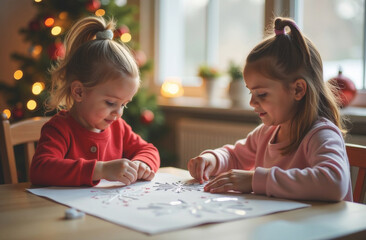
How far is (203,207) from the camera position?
2.95ft

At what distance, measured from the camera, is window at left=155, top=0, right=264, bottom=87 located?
113 inches

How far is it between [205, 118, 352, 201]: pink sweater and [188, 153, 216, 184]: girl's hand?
0.05 m

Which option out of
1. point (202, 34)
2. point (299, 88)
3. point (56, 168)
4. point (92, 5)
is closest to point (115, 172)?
point (56, 168)

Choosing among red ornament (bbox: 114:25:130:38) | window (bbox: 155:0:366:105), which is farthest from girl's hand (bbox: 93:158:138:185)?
red ornament (bbox: 114:25:130:38)

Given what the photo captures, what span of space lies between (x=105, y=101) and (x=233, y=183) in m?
0.45

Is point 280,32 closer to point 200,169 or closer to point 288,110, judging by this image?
point 288,110

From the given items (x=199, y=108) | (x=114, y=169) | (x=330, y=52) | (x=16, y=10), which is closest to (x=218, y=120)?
(x=199, y=108)

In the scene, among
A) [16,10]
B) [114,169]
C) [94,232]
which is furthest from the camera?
[16,10]

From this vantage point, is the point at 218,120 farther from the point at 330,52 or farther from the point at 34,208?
the point at 34,208

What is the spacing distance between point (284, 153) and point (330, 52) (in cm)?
133

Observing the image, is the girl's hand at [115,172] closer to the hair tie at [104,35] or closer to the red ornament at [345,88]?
the hair tie at [104,35]

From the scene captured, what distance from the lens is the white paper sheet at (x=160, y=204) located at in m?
0.81

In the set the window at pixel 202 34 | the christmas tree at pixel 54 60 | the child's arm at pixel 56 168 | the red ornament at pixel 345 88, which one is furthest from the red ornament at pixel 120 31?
the child's arm at pixel 56 168

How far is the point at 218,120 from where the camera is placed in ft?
9.02
